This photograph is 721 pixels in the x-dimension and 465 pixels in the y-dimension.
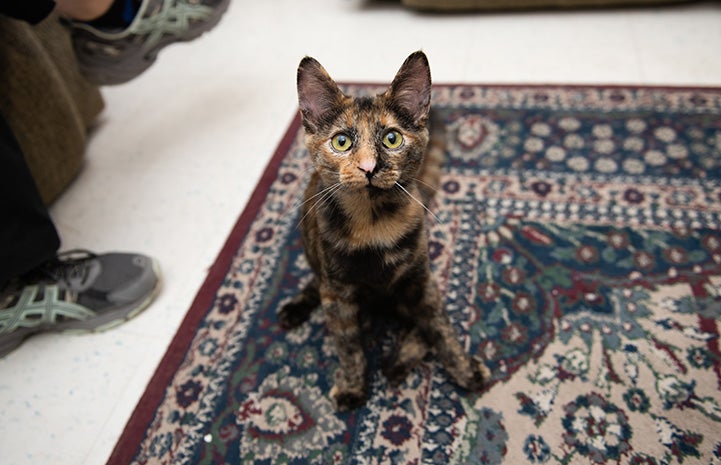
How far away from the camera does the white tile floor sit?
1.34 m

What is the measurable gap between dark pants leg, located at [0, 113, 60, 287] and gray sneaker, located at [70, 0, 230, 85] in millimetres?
530

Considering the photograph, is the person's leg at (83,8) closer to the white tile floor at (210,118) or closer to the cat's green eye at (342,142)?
the white tile floor at (210,118)

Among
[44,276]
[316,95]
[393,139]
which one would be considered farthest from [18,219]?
[393,139]

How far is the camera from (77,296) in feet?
4.66

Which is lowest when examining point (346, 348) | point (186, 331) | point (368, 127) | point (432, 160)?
point (186, 331)

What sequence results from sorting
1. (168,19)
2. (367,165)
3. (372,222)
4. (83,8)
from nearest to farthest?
(367,165)
(372,222)
(83,8)
(168,19)

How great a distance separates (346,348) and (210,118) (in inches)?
50.5

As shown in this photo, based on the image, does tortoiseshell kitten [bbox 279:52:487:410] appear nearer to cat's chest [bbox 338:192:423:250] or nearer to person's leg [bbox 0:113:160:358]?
cat's chest [bbox 338:192:423:250]

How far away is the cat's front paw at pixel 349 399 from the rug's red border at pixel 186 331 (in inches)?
17.2

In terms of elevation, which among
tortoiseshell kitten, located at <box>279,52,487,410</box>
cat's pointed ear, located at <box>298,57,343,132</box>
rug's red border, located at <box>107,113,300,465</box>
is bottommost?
rug's red border, located at <box>107,113,300,465</box>

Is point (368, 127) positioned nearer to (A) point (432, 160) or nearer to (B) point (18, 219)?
(A) point (432, 160)

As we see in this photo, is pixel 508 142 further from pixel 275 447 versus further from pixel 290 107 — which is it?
pixel 275 447

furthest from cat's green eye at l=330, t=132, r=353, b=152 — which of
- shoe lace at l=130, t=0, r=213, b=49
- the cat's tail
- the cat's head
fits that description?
shoe lace at l=130, t=0, r=213, b=49

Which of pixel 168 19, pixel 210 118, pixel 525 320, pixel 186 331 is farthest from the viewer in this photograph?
pixel 210 118
